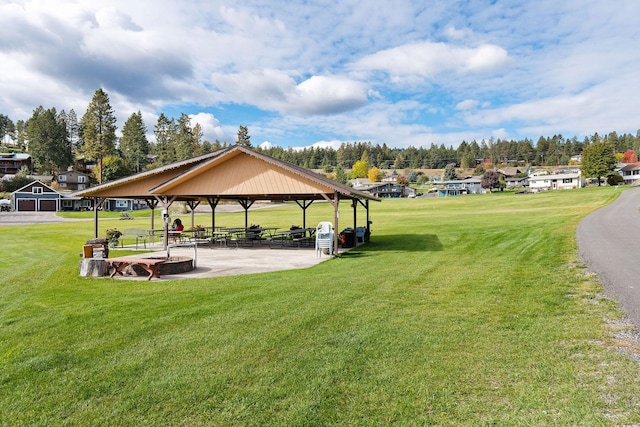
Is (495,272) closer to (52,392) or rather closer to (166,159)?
(52,392)

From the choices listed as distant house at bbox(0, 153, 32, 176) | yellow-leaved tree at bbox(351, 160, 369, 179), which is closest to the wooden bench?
distant house at bbox(0, 153, 32, 176)

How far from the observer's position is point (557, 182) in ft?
298

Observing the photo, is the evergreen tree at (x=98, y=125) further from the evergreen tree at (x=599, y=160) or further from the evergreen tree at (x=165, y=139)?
the evergreen tree at (x=599, y=160)

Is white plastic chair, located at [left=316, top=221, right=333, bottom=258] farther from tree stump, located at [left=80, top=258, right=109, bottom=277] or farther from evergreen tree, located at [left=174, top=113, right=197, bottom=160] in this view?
evergreen tree, located at [left=174, top=113, right=197, bottom=160]

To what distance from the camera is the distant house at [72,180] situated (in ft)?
250

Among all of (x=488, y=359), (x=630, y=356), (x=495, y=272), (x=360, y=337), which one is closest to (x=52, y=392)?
(x=360, y=337)

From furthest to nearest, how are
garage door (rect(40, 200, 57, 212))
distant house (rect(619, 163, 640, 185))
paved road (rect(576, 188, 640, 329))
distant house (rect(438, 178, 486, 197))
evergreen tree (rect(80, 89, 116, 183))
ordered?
distant house (rect(438, 178, 486, 197)) < distant house (rect(619, 163, 640, 185)) < garage door (rect(40, 200, 57, 212)) < evergreen tree (rect(80, 89, 116, 183)) < paved road (rect(576, 188, 640, 329))

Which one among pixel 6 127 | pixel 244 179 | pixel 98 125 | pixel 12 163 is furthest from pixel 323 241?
pixel 6 127

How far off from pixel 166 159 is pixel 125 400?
83511mm

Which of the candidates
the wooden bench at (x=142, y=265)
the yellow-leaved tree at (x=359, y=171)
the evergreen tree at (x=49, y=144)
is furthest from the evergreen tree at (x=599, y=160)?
the evergreen tree at (x=49, y=144)

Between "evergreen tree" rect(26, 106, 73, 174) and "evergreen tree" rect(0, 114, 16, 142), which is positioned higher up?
"evergreen tree" rect(0, 114, 16, 142)

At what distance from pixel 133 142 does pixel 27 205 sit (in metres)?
33.7

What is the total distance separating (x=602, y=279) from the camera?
8.76m

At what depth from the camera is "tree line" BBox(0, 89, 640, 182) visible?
6228 centimetres
